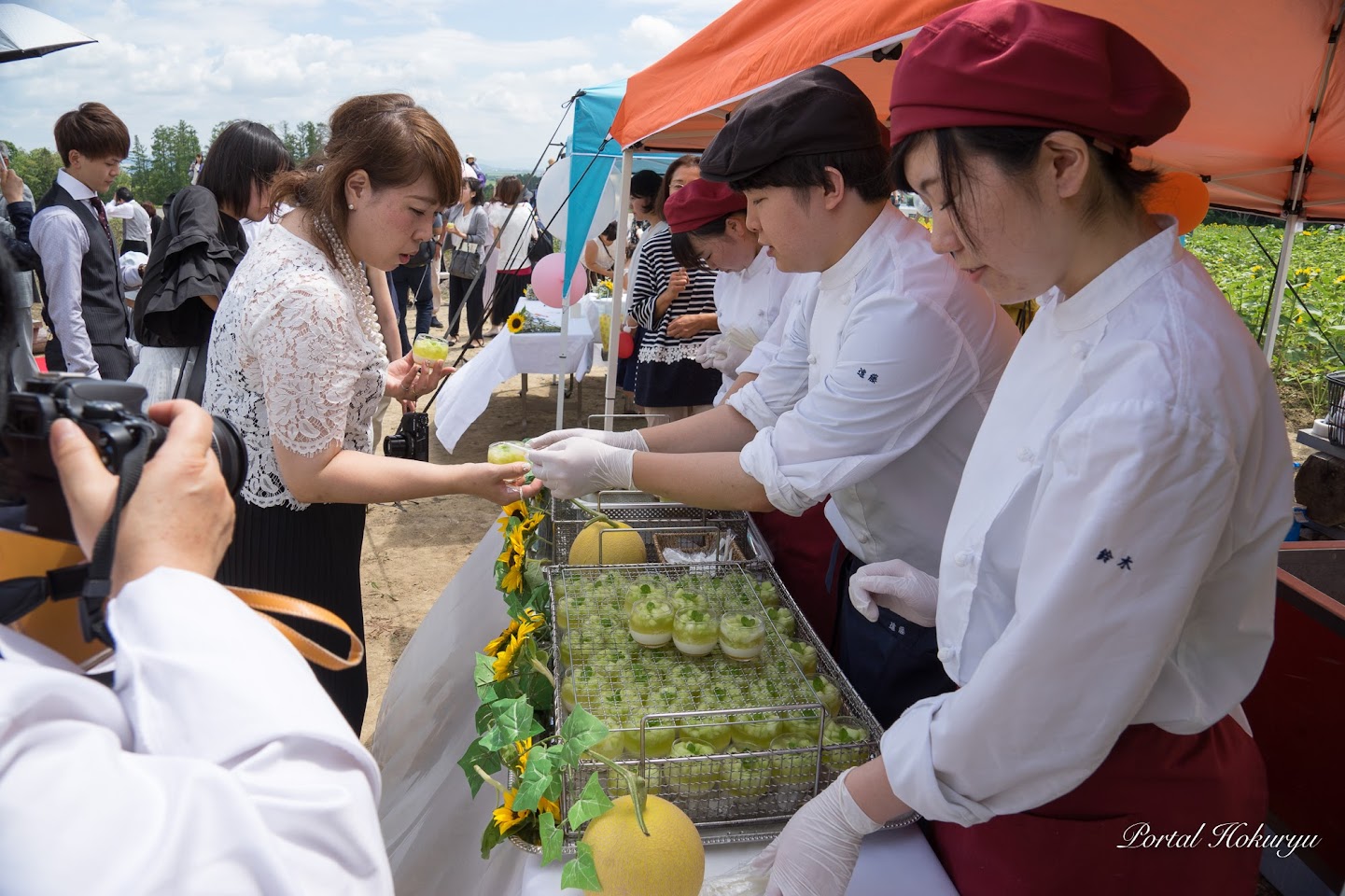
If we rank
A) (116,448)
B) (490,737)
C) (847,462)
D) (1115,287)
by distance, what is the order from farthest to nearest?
(847,462) < (490,737) < (1115,287) < (116,448)

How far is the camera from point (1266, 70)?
105 inches

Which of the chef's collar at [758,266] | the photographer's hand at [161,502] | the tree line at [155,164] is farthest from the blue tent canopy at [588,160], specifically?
the tree line at [155,164]

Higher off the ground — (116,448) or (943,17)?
(943,17)

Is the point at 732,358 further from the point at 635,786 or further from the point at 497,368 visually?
the point at 635,786

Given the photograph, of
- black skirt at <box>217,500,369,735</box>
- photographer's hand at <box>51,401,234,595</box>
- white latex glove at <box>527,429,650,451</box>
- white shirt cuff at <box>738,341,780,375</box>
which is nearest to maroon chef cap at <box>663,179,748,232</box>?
white shirt cuff at <box>738,341,780,375</box>

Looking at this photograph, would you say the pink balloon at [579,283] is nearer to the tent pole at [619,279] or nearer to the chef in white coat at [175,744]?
the tent pole at [619,279]

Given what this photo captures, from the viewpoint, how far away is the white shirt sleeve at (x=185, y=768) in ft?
1.86

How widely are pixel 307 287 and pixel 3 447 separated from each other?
1.23m

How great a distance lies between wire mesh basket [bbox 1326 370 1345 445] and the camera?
141 inches

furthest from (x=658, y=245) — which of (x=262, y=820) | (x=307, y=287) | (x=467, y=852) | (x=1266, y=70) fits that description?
(x=262, y=820)

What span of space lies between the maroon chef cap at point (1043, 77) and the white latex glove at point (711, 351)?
11.6 feet

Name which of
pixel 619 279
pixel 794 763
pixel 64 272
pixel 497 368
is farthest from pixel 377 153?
pixel 497 368

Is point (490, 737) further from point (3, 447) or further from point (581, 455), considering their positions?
point (3, 447)

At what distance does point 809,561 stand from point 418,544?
391cm
